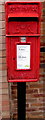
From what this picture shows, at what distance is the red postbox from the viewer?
293cm

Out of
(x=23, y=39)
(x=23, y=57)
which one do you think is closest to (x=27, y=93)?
(x=23, y=57)

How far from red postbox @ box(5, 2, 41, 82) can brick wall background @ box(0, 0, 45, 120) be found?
1051mm

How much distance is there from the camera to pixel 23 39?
2.98 metres

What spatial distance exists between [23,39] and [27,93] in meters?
1.42

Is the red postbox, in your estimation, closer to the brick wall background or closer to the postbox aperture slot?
the postbox aperture slot

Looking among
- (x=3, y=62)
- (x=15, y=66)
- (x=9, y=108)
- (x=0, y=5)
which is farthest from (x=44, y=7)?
(x=9, y=108)

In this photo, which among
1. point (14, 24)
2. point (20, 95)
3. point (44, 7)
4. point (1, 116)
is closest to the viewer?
point (14, 24)

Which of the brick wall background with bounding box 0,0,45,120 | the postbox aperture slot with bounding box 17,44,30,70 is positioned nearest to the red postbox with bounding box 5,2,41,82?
the postbox aperture slot with bounding box 17,44,30,70

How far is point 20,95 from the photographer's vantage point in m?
3.17

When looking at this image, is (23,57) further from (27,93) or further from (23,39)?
(27,93)

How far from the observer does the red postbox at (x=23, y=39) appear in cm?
293

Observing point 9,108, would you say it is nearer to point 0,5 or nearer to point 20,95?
point 20,95

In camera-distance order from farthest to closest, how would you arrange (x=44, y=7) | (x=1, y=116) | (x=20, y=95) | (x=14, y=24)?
(x=1, y=116), (x=44, y=7), (x=20, y=95), (x=14, y=24)

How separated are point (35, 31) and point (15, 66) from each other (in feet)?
1.58
